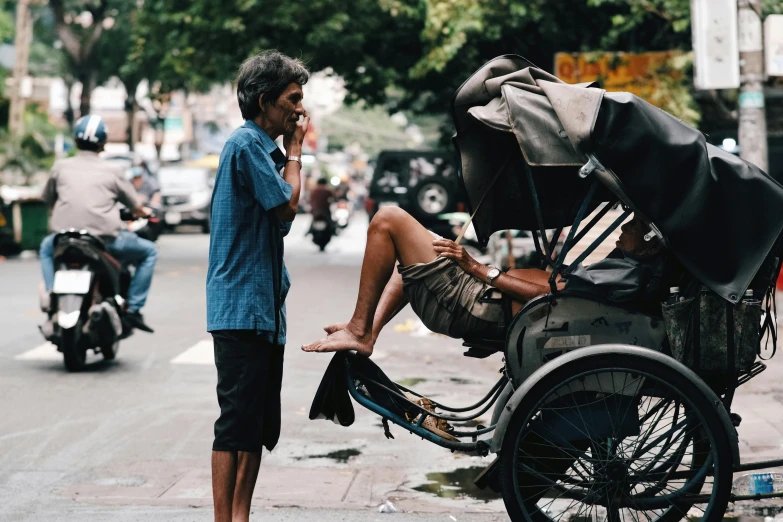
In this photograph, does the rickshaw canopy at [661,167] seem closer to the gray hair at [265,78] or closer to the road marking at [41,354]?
the gray hair at [265,78]

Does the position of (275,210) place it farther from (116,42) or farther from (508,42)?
(116,42)

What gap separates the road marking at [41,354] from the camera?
979 centimetres

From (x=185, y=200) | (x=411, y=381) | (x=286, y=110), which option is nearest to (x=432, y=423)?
(x=286, y=110)

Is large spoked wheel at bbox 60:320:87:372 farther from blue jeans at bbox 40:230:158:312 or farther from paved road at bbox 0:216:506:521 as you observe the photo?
blue jeans at bbox 40:230:158:312

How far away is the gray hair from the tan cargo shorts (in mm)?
859

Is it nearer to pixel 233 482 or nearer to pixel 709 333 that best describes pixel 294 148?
pixel 233 482

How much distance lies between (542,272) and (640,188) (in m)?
0.62

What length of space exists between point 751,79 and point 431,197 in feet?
50.8

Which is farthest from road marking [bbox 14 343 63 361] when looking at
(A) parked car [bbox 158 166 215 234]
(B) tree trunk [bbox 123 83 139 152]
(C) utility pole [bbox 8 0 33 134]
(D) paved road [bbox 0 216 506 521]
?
(B) tree trunk [bbox 123 83 139 152]

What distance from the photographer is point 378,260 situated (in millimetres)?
4793

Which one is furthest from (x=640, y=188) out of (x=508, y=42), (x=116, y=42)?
(x=116, y=42)

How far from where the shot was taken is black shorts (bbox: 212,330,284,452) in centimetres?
445

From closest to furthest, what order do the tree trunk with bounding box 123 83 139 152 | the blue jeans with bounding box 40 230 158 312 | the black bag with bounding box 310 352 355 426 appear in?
1. the black bag with bounding box 310 352 355 426
2. the blue jeans with bounding box 40 230 158 312
3. the tree trunk with bounding box 123 83 139 152

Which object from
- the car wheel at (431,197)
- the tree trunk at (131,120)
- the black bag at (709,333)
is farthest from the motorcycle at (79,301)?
the tree trunk at (131,120)
